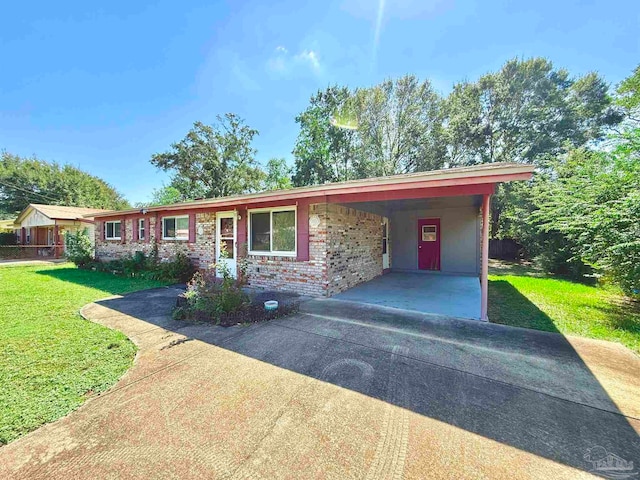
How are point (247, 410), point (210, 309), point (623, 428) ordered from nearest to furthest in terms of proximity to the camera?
point (623, 428)
point (247, 410)
point (210, 309)

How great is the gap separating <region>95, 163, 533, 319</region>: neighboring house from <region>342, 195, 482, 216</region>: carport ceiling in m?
0.04

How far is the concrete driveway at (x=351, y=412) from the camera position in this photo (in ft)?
6.03

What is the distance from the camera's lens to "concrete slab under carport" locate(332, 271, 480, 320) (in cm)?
575

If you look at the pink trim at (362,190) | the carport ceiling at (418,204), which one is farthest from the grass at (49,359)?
the carport ceiling at (418,204)

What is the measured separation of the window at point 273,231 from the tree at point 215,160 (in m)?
19.3

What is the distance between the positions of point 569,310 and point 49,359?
9.25 meters

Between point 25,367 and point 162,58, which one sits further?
point 162,58

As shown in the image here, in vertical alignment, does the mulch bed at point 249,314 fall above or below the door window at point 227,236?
below

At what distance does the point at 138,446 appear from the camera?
2018 millimetres

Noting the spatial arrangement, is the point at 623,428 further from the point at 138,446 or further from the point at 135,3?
the point at 135,3

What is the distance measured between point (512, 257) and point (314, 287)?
16.7m

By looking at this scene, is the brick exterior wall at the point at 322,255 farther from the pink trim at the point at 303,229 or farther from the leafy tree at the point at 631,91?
the leafy tree at the point at 631,91

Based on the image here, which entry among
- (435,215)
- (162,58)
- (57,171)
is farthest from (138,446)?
(57,171)

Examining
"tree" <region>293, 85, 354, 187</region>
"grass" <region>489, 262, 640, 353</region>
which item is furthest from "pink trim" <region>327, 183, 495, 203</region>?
"tree" <region>293, 85, 354, 187</region>
